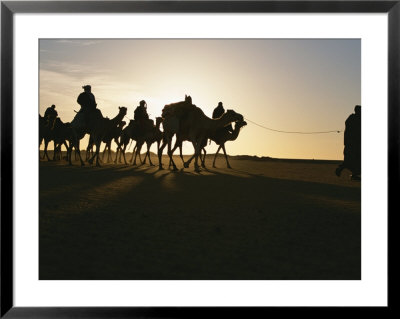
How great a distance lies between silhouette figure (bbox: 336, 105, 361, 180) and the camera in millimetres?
5361

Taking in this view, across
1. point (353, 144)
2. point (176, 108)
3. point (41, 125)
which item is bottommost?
point (353, 144)

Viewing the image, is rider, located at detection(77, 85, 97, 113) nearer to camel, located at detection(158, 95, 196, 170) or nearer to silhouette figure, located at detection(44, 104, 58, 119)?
silhouette figure, located at detection(44, 104, 58, 119)

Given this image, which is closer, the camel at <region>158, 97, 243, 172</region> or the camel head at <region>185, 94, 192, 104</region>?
the camel head at <region>185, 94, 192, 104</region>

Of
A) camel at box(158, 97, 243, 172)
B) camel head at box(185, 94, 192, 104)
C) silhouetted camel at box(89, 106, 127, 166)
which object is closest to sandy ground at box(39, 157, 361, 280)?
camel head at box(185, 94, 192, 104)

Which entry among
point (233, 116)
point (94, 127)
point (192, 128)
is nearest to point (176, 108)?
point (233, 116)

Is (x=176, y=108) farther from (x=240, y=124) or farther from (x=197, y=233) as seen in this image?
(x=197, y=233)

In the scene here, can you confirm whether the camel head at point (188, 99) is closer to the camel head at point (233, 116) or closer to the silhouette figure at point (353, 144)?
the camel head at point (233, 116)

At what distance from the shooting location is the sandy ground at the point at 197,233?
15.6 feet

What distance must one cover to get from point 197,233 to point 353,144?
217cm

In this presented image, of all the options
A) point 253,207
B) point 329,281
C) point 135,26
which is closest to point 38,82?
point 135,26

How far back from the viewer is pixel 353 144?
5.68 m

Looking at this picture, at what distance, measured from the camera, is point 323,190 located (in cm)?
743

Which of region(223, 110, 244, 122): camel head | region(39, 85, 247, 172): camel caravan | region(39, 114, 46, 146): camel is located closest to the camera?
region(39, 114, 46, 146): camel

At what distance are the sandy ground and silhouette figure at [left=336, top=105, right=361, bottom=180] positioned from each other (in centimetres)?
20
